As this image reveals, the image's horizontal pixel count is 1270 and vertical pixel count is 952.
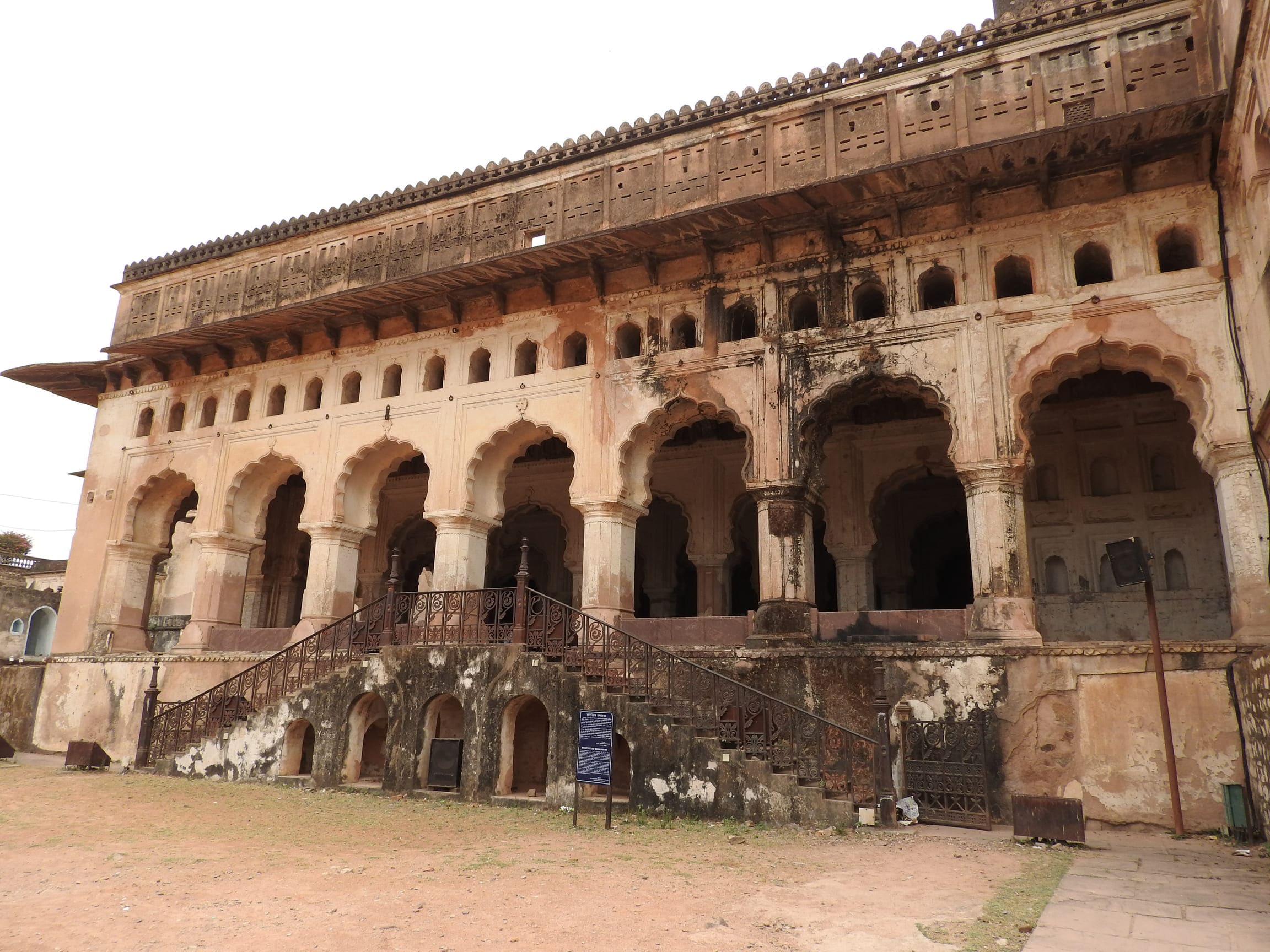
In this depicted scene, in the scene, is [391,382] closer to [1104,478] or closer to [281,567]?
[281,567]

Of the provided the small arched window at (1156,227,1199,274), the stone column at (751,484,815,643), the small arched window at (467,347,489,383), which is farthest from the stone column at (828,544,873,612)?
the small arched window at (467,347,489,383)

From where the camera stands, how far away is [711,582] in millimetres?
16984

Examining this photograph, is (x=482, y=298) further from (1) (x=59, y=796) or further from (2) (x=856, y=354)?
(1) (x=59, y=796)

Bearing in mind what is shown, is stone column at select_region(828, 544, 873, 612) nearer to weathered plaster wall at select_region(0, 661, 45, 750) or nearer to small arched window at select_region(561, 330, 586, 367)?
small arched window at select_region(561, 330, 586, 367)

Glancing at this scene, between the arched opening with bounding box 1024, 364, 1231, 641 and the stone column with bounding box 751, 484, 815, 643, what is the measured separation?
4226 millimetres

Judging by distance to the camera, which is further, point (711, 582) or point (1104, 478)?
point (711, 582)

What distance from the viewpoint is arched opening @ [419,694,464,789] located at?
40.7ft

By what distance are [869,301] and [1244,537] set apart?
19.8ft

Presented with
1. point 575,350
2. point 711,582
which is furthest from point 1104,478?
point 575,350

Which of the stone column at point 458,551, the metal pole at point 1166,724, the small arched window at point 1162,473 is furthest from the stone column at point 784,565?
the small arched window at point 1162,473

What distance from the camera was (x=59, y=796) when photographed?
12047mm

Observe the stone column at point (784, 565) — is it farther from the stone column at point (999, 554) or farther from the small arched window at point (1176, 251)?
the small arched window at point (1176, 251)

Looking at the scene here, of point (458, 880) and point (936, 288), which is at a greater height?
point (936, 288)

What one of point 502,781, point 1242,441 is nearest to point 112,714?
point 502,781
